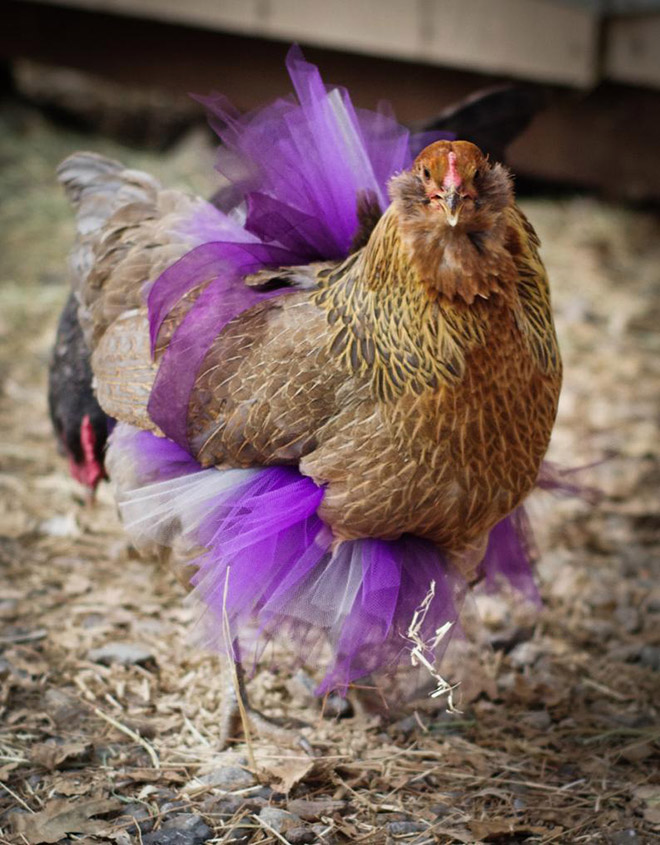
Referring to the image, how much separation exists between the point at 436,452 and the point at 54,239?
4036 millimetres

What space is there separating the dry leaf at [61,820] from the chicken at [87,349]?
3.89 feet

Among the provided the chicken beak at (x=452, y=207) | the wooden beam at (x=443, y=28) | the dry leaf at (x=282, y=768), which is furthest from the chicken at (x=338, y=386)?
the wooden beam at (x=443, y=28)

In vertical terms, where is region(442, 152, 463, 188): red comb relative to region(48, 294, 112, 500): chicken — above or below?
above

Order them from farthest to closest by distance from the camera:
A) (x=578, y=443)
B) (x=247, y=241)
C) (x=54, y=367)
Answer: (x=578, y=443), (x=54, y=367), (x=247, y=241)

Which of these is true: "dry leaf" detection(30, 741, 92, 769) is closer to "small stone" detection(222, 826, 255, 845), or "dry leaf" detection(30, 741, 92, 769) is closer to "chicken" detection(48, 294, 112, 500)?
"small stone" detection(222, 826, 255, 845)

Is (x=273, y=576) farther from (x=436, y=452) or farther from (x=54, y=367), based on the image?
(x=54, y=367)

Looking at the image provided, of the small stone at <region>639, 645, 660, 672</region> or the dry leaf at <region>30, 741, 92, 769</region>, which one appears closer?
the dry leaf at <region>30, 741, 92, 769</region>

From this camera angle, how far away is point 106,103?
7.49 metres

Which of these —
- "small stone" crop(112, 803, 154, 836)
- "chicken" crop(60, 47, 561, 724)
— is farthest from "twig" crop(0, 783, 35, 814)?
"chicken" crop(60, 47, 561, 724)

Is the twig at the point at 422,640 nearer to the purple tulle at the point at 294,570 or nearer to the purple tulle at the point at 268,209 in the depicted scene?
the purple tulle at the point at 294,570

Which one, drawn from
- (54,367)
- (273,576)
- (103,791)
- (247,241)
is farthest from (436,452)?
(54,367)

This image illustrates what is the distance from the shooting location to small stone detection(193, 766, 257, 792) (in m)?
2.30

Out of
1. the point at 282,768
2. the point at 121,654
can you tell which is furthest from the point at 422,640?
the point at 121,654

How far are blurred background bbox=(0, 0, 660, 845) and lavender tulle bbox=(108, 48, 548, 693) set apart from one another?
0.34 meters
